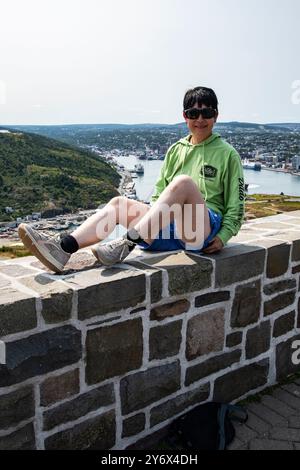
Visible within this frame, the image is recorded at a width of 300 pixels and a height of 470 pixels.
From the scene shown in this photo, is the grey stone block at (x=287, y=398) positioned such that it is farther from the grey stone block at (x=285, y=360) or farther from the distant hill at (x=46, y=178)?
the distant hill at (x=46, y=178)

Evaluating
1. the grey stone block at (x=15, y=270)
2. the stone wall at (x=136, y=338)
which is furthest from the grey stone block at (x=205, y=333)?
the grey stone block at (x=15, y=270)

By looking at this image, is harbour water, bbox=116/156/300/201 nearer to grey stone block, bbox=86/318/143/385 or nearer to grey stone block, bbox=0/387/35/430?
grey stone block, bbox=86/318/143/385

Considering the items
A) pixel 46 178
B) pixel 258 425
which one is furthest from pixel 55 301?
pixel 46 178

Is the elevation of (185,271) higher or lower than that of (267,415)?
higher

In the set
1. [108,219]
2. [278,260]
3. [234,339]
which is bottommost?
[234,339]

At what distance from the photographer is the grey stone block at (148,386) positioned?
77.5 inches

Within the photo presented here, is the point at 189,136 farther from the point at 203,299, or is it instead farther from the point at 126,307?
the point at 126,307

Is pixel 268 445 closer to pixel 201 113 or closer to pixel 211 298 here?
pixel 211 298

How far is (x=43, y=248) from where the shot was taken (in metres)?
1.97

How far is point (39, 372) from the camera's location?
1665 mm

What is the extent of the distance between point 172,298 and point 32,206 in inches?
2055

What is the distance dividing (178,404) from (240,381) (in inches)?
18.0

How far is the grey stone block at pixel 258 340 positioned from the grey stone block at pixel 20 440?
4.20 ft
